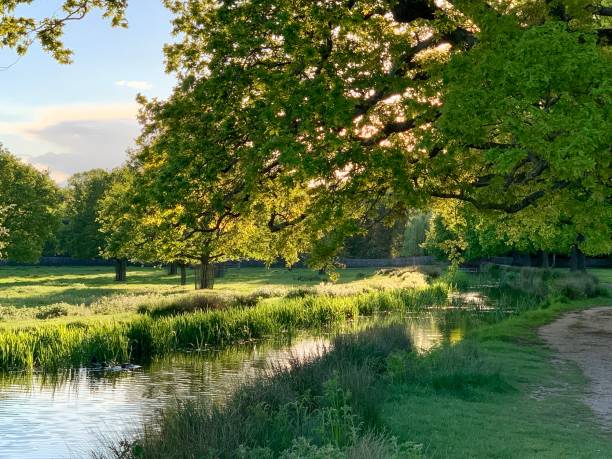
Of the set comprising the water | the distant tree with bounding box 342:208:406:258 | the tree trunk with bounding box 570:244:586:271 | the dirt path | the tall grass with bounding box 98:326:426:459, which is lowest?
the water

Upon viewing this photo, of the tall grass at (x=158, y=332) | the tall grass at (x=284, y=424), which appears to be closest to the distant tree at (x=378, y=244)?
the tall grass at (x=158, y=332)

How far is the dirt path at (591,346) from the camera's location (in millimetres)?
16438

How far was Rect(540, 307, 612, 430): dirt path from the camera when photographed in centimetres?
1644

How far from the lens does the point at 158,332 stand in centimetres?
2678

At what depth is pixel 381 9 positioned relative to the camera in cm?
1986

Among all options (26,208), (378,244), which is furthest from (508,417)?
(378,244)

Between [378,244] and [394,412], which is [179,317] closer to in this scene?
[394,412]

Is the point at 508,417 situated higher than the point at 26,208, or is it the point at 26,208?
the point at 26,208

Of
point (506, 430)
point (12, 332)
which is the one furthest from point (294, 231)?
point (506, 430)

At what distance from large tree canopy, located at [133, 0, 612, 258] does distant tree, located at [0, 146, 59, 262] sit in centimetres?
4824

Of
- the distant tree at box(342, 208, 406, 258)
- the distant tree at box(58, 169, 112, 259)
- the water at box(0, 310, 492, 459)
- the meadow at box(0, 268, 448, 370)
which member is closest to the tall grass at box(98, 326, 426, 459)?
the water at box(0, 310, 492, 459)

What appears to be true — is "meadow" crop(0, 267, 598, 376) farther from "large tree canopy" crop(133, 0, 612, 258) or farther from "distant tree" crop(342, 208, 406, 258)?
"distant tree" crop(342, 208, 406, 258)

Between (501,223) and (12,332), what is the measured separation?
19.0 metres

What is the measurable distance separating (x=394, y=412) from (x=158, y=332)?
14806mm
